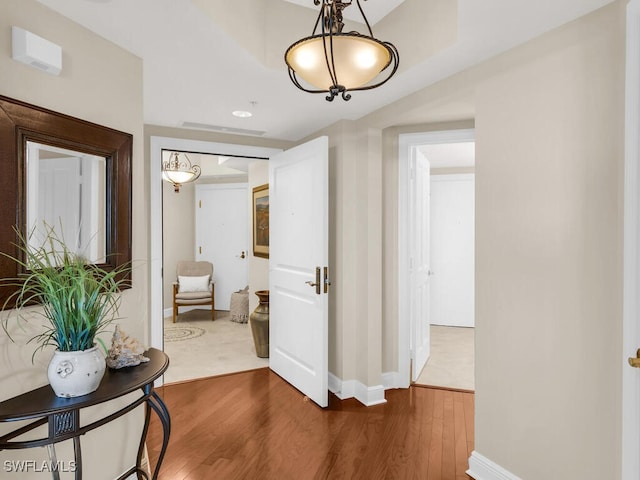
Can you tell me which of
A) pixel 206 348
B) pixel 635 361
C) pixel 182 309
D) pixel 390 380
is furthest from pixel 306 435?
pixel 182 309

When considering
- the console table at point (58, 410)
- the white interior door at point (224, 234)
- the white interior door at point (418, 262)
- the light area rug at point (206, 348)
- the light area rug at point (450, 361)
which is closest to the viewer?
the console table at point (58, 410)

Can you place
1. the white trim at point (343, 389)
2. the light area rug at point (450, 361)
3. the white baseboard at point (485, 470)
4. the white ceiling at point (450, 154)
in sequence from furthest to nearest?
the white ceiling at point (450, 154) → the light area rug at point (450, 361) → the white trim at point (343, 389) → the white baseboard at point (485, 470)

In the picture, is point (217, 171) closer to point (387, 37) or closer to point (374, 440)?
point (387, 37)

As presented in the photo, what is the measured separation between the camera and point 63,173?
5.44 ft

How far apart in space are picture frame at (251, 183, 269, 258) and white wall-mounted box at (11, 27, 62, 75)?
129 inches

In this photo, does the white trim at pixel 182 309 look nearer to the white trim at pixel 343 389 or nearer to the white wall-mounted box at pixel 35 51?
the white trim at pixel 343 389

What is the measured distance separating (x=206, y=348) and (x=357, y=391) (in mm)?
2095

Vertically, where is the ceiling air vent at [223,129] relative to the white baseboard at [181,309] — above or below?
above

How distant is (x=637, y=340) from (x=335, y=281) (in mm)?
2135

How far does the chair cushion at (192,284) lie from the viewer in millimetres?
5926

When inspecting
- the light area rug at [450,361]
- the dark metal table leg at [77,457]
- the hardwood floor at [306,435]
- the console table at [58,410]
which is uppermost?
the console table at [58,410]

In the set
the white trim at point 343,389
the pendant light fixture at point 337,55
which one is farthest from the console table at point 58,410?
the white trim at point 343,389

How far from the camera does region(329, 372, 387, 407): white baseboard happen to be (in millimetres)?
3055

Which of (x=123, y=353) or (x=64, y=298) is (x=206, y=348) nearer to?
(x=123, y=353)
